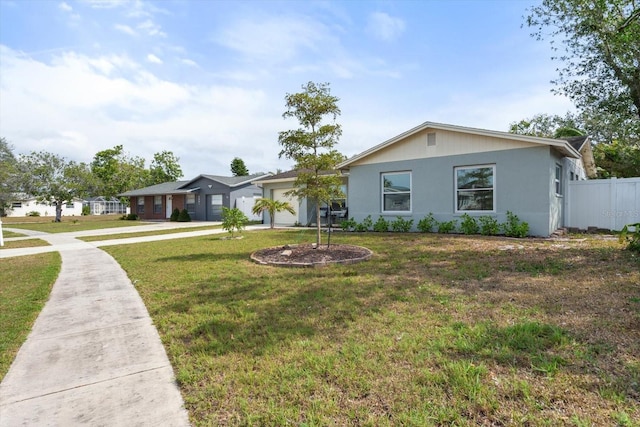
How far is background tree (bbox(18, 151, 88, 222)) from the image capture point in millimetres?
31203

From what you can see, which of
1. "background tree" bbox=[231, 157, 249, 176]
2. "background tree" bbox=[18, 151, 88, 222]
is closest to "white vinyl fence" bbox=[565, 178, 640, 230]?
"background tree" bbox=[18, 151, 88, 222]

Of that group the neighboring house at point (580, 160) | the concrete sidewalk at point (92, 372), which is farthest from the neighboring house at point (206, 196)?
the concrete sidewalk at point (92, 372)

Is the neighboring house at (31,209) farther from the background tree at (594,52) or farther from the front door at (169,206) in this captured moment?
the background tree at (594,52)

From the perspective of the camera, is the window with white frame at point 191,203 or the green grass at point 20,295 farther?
the window with white frame at point 191,203

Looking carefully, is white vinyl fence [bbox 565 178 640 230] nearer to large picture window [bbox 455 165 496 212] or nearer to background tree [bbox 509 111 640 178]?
background tree [bbox 509 111 640 178]

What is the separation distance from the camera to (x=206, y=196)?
27453 millimetres

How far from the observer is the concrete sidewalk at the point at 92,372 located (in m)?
2.31

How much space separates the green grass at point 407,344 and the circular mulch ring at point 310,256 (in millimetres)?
786

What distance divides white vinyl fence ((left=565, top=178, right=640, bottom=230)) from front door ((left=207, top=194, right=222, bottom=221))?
22448 mm

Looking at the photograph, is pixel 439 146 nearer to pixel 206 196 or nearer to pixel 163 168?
pixel 206 196

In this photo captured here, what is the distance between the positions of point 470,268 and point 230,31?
940cm

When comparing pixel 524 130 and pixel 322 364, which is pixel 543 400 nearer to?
pixel 322 364

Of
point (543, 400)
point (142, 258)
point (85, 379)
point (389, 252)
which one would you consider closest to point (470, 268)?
point (389, 252)

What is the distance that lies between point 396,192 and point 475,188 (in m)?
2.97
